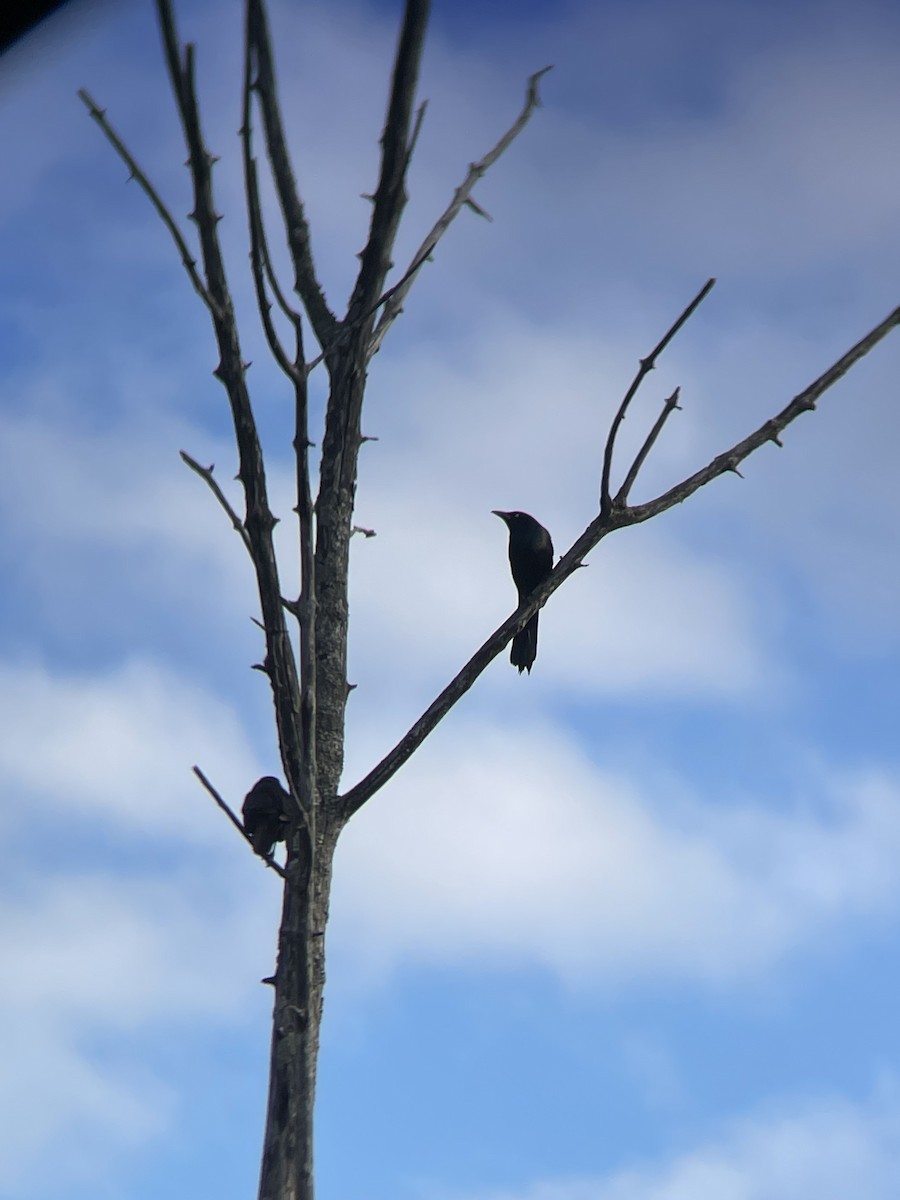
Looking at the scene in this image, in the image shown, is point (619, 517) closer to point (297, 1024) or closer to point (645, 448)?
point (645, 448)

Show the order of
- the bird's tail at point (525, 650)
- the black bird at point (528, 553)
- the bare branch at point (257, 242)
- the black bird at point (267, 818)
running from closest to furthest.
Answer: the bare branch at point (257, 242)
the black bird at point (267, 818)
the bird's tail at point (525, 650)
the black bird at point (528, 553)

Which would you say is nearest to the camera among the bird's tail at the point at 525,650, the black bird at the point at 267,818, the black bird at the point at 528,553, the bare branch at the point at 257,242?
the bare branch at the point at 257,242

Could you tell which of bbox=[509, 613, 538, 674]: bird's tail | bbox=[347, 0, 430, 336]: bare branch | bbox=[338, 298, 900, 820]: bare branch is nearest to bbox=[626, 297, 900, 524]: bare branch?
bbox=[338, 298, 900, 820]: bare branch

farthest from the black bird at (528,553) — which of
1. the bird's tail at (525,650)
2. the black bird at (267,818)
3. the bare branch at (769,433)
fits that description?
the black bird at (267,818)

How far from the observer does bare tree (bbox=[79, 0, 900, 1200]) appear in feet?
12.4

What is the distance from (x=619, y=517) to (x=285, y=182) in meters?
1.74

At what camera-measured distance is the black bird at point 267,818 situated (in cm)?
423

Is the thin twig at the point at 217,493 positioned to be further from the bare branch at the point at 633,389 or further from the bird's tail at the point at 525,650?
the bird's tail at the point at 525,650

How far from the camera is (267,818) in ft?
14.0

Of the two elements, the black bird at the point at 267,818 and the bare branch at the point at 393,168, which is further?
the black bird at the point at 267,818

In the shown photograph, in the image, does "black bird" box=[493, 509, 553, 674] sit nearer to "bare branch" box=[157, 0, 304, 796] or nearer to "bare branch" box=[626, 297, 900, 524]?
"bare branch" box=[626, 297, 900, 524]

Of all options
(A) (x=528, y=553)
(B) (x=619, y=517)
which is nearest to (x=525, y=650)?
(A) (x=528, y=553)

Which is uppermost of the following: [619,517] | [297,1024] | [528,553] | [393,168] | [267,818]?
[528,553]

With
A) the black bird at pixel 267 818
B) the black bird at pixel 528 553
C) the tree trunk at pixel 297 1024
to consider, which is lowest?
the tree trunk at pixel 297 1024
